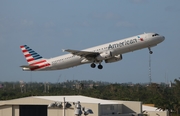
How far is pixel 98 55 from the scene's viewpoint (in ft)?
267

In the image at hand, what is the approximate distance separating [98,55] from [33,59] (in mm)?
14605

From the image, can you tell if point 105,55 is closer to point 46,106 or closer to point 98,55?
point 98,55

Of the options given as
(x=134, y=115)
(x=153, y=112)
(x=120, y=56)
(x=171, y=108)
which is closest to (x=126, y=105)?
(x=134, y=115)

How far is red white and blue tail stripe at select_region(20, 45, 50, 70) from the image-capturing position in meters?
86.6

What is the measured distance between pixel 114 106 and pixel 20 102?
1467cm

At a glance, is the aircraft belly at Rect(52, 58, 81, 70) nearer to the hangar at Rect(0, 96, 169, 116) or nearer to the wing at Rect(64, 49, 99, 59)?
the wing at Rect(64, 49, 99, 59)

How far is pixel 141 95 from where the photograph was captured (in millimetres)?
141500

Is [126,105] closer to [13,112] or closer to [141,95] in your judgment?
[13,112]

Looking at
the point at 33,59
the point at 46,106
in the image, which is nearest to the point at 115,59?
the point at 46,106

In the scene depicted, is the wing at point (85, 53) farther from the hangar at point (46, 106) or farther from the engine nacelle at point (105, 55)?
the hangar at point (46, 106)

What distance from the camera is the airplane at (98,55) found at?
256ft

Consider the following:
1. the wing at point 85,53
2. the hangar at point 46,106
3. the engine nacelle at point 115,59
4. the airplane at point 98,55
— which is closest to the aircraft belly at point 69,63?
the airplane at point 98,55

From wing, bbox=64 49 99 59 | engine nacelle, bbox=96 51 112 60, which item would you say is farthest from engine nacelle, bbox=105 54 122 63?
wing, bbox=64 49 99 59

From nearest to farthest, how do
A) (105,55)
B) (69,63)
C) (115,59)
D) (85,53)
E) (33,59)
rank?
(105,55) < (85,53) < (115,59) < (69,63) < (33,59)
